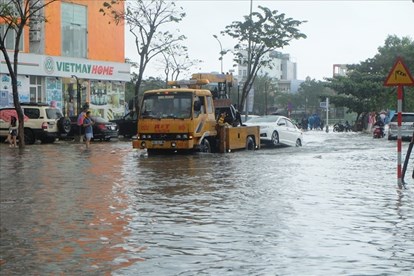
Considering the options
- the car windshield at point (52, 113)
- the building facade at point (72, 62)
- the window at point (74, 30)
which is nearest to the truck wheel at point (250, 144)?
the car windshield at point (52, 113)

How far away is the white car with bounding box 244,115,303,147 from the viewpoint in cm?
3344

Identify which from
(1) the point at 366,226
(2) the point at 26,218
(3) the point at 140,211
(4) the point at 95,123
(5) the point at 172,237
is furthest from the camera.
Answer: (4) the point at 95,123

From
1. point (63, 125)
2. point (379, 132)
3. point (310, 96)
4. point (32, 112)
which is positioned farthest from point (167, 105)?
point (310, 96)

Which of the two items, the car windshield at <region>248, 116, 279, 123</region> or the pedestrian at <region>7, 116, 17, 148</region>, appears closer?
the pedestrian at <region>7, 116, 17, 148</region>

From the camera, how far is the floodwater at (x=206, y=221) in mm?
8086

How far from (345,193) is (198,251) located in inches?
265

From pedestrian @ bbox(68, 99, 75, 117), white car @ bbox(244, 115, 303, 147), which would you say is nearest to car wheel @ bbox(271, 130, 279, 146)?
white car @ bbox(244, 115, 303, 147)

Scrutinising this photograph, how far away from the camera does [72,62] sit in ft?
174

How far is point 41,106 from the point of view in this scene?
3741 centimetres

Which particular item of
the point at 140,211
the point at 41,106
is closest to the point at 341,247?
the point at 140,211

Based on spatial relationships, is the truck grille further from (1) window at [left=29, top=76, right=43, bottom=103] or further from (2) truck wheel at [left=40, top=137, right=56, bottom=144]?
(1) window at [left=29, top=76, right=43, bottom=103]

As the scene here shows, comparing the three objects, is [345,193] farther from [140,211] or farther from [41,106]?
[41,106]

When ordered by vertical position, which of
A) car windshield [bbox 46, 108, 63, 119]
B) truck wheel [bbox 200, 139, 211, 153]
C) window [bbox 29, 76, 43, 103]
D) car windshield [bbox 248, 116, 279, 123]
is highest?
window [bbox 29, 76, 43, 103]

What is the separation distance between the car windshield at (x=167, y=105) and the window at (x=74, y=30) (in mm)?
28586
